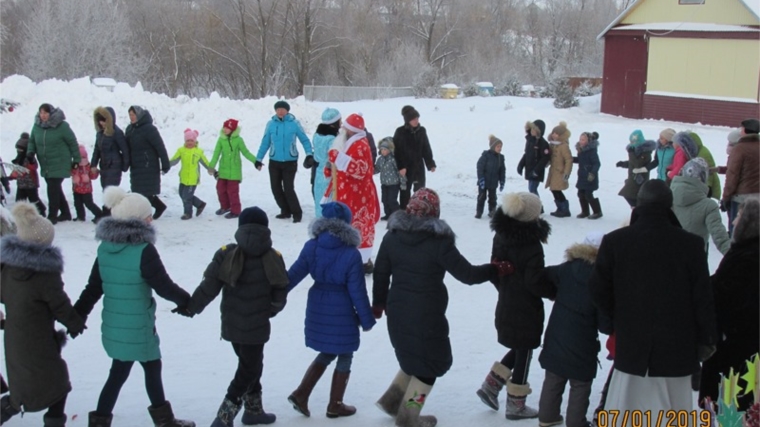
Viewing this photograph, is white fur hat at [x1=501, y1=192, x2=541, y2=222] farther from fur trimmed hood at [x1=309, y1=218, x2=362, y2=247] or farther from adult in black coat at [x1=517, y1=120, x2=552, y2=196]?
adult in black coat at [x1=517, y1=120, x2=552, y2=196]

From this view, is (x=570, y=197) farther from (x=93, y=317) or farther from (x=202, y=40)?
(x=202, y=40)

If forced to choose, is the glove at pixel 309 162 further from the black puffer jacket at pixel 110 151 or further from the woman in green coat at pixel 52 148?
the woman in green coat at pixel 52 148

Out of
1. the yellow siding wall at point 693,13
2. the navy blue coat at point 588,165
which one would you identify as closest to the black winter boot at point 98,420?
the navy blue coat at point 588,165

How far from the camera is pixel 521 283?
5285 mm

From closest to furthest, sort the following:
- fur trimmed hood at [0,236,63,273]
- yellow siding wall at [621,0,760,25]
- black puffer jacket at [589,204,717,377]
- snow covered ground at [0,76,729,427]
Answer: black puffer jacket at [589,204,717,377] → fur trimmed hood at [0,236,63,273] → snow covered ground at [0,76,729,427] → yellow siding wall at [621,0,760,25]

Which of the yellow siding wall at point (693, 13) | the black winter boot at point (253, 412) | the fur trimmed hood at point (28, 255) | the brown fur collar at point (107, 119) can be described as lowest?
the black winter boot at point (253, 412)

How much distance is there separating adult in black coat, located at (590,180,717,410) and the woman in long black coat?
3.17 ft

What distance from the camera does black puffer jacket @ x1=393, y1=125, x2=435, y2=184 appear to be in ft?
39.2

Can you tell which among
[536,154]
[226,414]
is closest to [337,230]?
[226,414]

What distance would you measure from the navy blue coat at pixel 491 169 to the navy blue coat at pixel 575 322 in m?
Answer: 7.21

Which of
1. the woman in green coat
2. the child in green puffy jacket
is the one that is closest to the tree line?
the child in green puffy jacket

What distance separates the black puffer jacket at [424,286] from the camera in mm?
5180

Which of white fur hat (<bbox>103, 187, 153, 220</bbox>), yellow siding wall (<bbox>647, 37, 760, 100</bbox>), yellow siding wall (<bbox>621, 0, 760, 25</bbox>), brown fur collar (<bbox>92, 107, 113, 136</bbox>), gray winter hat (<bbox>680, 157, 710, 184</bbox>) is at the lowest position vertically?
white fur hat (<bbox>103, 187, 153, 220</bbox>)

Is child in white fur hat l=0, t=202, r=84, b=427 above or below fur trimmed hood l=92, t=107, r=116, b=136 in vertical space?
below
